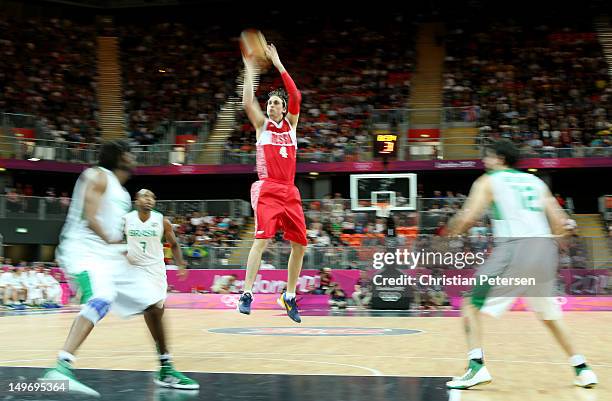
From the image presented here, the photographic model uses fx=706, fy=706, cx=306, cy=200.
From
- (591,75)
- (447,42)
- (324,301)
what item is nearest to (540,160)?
(591,75)

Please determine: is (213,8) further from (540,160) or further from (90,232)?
(90,232)

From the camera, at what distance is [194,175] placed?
31.7 meters

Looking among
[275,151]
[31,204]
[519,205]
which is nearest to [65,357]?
[275,151]

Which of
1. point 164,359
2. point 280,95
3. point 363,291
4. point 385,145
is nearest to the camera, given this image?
point 164,359

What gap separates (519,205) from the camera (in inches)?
248

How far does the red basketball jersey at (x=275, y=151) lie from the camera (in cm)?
772

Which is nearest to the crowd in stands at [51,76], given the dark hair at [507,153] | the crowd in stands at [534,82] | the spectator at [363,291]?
the spectator at [363,291]

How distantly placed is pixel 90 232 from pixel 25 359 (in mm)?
3001

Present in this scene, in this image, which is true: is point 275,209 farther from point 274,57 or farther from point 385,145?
point 385,145

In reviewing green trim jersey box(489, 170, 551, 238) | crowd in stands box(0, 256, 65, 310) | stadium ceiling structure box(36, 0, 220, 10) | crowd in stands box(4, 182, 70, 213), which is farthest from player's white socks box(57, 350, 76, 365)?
stadium ceiling structure box(36, 0, 220, 10)

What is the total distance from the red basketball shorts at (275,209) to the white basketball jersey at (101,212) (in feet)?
6.34

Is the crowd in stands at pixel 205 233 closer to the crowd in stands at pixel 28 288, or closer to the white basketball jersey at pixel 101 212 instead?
the crowd in stands at pixel 28 288

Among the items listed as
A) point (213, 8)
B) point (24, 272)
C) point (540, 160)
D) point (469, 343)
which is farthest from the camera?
point (213, 8)

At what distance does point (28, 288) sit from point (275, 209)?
51.9 feet
